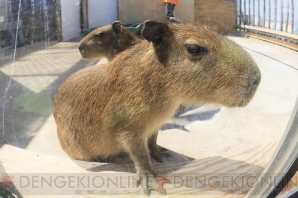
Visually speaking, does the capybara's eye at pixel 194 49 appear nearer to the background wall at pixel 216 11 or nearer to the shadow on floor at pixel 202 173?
the background wall at pixel 216 11

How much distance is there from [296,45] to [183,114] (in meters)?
0.38

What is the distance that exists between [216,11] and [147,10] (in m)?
0.15

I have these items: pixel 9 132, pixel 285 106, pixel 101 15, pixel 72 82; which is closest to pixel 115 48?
pixel 72 82

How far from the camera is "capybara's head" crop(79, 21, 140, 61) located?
0.90 meters

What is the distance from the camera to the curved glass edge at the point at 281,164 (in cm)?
76

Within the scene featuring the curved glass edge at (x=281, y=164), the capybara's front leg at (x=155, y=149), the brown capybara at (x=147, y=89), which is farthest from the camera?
the capybara's front leg at (x=155, y=149)

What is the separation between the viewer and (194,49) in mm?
878

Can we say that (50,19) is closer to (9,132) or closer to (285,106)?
(9,132)

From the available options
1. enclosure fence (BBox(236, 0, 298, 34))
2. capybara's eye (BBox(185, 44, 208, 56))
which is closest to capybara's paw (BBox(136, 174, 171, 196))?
capybara's eye (BBox(185, 44, 208, 56))

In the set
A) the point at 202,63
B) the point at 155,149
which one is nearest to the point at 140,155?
the point at 155,149

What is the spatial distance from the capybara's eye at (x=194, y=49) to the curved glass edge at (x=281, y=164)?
25cm

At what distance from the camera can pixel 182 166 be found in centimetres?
96

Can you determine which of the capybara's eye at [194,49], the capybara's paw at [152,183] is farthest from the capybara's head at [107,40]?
the capybara's paw at [152,183]

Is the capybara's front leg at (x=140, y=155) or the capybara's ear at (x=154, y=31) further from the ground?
the capybara's ear at (x=154, y=31)
